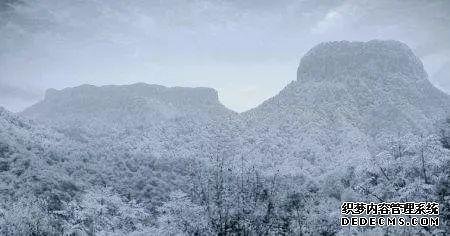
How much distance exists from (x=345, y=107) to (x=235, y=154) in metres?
25.0

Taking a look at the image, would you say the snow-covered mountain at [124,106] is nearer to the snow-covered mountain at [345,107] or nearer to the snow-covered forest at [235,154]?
the snow-covered forest at [235,154]

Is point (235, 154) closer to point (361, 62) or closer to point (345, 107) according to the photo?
point (345, 107)

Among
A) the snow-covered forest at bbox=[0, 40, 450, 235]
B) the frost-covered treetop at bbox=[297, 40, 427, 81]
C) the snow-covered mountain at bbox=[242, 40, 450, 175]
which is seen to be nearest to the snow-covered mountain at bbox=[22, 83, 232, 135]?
the snow-covered forest at bbox=[0, 40, 450, 235]

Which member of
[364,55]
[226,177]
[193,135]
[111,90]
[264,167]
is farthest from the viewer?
[111,90]

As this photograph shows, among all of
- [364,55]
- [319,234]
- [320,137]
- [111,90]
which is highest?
[364,55]

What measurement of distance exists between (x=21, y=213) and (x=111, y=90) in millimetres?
101754

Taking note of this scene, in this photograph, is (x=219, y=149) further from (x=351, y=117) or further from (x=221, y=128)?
(x=351, y=117)

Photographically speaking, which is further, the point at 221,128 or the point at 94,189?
the point at 221,128

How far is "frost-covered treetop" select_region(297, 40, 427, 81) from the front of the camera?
356 ft

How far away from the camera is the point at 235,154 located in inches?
3238

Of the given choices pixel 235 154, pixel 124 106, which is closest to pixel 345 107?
pixel 235 154

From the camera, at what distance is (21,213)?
1398 inches

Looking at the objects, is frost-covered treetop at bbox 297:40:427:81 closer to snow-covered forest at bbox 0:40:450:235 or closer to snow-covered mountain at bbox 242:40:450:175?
snow-covered mountain at bbox 242:40:450:175

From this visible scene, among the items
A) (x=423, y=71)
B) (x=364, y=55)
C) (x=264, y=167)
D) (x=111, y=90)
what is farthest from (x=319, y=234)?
(x=111, y=90)
